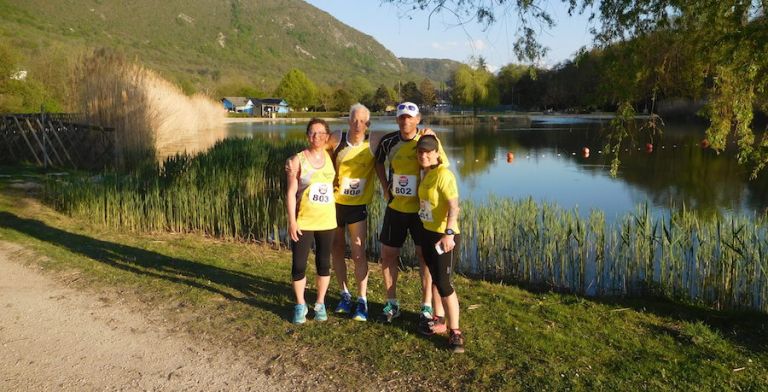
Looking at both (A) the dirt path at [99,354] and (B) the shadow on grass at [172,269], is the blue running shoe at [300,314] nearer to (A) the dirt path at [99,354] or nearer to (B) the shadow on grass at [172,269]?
(B) the shadow on grass at [172,269]

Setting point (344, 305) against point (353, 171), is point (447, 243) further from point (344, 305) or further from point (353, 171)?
point (344, 305)

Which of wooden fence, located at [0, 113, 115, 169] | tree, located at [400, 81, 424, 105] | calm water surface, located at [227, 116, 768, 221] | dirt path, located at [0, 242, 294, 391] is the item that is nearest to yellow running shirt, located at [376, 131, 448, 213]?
dirt path, located at [0, 242, 294, 391]

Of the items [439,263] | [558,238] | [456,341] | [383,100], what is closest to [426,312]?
[456,341]

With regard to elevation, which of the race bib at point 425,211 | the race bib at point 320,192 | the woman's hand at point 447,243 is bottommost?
the woman's hand at point 447,243

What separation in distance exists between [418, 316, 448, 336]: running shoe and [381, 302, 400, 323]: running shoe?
297 mm

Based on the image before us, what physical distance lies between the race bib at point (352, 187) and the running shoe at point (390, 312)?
2.92ft

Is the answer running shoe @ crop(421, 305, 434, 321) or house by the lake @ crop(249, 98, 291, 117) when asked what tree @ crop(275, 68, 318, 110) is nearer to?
house by the lake @ crop(249, 98, 291, 117)

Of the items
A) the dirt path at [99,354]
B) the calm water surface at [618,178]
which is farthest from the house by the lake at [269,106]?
the dirt path at [99,354]

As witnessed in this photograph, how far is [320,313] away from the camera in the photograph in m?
4.29

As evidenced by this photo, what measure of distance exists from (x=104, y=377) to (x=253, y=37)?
181 meters

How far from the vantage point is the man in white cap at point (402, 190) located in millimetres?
3955

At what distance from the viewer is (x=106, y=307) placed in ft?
15.2

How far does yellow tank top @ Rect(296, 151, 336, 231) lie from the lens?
4074 millimetres

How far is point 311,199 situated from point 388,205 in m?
0.57
